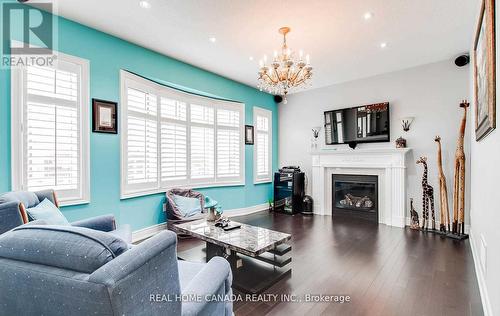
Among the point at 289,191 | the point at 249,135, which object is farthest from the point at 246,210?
the point at 249,135

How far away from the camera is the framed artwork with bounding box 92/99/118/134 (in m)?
3.21

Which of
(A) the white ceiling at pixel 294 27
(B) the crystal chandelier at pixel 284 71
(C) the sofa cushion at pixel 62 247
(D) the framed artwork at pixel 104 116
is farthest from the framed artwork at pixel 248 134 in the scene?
(C) the sofa cushion at pixel 62 247

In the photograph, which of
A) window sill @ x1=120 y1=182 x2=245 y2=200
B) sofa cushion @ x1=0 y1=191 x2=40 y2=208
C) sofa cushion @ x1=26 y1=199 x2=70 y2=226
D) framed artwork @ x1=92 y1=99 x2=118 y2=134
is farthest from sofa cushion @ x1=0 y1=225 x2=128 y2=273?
window sill @ x1=120 y1=182 x2=245 y2=200

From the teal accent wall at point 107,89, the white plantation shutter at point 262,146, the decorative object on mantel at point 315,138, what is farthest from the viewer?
the white plantation shutter at point 262,146

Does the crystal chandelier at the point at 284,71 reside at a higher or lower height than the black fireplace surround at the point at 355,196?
higher

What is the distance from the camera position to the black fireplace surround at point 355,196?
4.93 metres

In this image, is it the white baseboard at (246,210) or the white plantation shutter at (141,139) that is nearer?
the white plantation shutter at (141,139)

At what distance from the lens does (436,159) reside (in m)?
4.28

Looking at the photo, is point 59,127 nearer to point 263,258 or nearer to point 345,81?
point 263,258

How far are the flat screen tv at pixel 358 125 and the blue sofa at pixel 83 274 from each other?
4870mm

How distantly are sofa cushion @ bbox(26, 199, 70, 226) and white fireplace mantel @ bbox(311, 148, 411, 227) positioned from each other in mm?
4804

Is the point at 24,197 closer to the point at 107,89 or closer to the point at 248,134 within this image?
the point at 107,89

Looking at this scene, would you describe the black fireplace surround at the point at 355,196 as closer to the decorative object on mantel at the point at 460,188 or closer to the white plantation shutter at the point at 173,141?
the decorative object on mantel at the point at 460,188

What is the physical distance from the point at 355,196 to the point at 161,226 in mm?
4054
